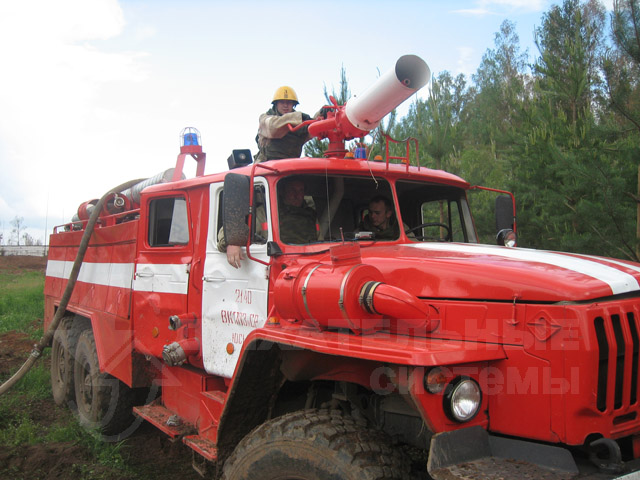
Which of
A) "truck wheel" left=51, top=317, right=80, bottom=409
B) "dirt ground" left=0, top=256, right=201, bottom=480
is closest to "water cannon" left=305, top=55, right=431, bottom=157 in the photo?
"dirt ground" left=0, top=256, right=201, bottom=480

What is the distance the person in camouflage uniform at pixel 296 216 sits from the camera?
3530 mm

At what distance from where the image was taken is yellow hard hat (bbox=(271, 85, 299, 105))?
527cm

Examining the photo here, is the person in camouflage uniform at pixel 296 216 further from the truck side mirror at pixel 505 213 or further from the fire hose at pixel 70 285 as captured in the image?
the fire hose at pixel 70 285

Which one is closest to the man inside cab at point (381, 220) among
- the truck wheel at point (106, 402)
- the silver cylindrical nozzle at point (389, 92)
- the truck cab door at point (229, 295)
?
the silver cylindrical nozzle at point (389, 92)

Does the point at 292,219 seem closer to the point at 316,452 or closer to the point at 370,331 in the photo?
the point at 370,331

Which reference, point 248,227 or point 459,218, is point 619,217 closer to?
point 459,218

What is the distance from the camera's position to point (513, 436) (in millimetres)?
2490

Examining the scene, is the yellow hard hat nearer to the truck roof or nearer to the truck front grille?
the truck roof

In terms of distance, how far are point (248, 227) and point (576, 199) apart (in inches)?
193

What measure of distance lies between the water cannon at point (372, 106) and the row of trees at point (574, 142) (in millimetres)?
790

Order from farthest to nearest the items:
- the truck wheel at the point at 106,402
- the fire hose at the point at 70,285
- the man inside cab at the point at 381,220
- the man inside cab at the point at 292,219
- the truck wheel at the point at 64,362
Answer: the truck wheel at the point at 64,362 → the fire hose at the point at 70,285 → the truck wheel at the point at 106,402 → the man inside cab at the point at 381,220 → the man inside cab at the point at 292,219

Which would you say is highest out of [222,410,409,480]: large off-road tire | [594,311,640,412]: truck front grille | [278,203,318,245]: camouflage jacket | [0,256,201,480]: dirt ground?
[278,203,318,245]: camouflage jacket

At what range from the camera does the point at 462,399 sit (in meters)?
2.41

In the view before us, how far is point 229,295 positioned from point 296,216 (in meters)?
0.73
